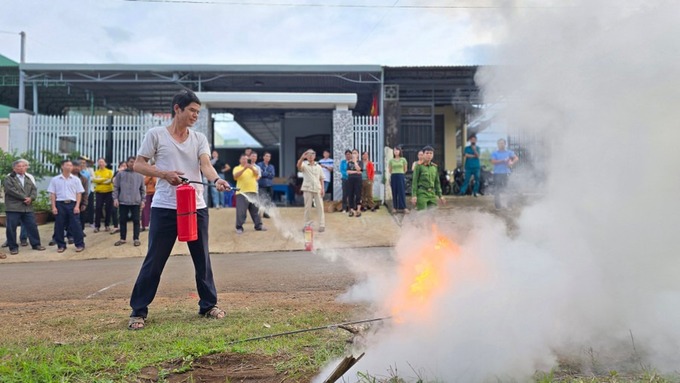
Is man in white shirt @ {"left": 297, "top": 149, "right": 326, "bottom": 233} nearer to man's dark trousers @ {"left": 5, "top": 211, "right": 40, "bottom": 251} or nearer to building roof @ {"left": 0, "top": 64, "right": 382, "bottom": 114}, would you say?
man's dark trousers @ {"left": 5, "top": 211, "right": 40, "bottom": 251}

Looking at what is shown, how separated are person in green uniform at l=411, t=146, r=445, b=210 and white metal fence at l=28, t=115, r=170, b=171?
9142mm

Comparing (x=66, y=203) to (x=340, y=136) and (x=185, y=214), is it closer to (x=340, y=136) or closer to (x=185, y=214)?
(x=185, y=214)

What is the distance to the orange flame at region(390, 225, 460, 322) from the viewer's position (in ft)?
10.8

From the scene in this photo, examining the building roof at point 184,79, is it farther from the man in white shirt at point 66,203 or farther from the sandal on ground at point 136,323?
the sandal on ground at point 136,323

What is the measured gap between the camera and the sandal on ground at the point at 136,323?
12.0 ft

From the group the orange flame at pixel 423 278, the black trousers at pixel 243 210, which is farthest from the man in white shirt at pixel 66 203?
the orange flame at pixel 423 278

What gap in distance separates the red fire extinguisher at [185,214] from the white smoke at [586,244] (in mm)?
1803

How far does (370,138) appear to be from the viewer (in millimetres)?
14469

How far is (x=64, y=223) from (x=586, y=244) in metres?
9.61

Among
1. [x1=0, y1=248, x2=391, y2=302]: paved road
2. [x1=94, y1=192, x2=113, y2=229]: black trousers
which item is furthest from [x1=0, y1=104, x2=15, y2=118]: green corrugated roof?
[x1=0, y1=248, x2=391, y2=302]: paved road

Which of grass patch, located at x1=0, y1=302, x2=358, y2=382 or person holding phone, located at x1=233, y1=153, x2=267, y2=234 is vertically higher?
person holding phone, located at x1=233, y1=153, x2=267, y2=234

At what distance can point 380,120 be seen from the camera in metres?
14.6

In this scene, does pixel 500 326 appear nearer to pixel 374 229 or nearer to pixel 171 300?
pixel 171 300

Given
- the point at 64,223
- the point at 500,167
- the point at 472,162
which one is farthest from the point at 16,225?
the point at 472,162
